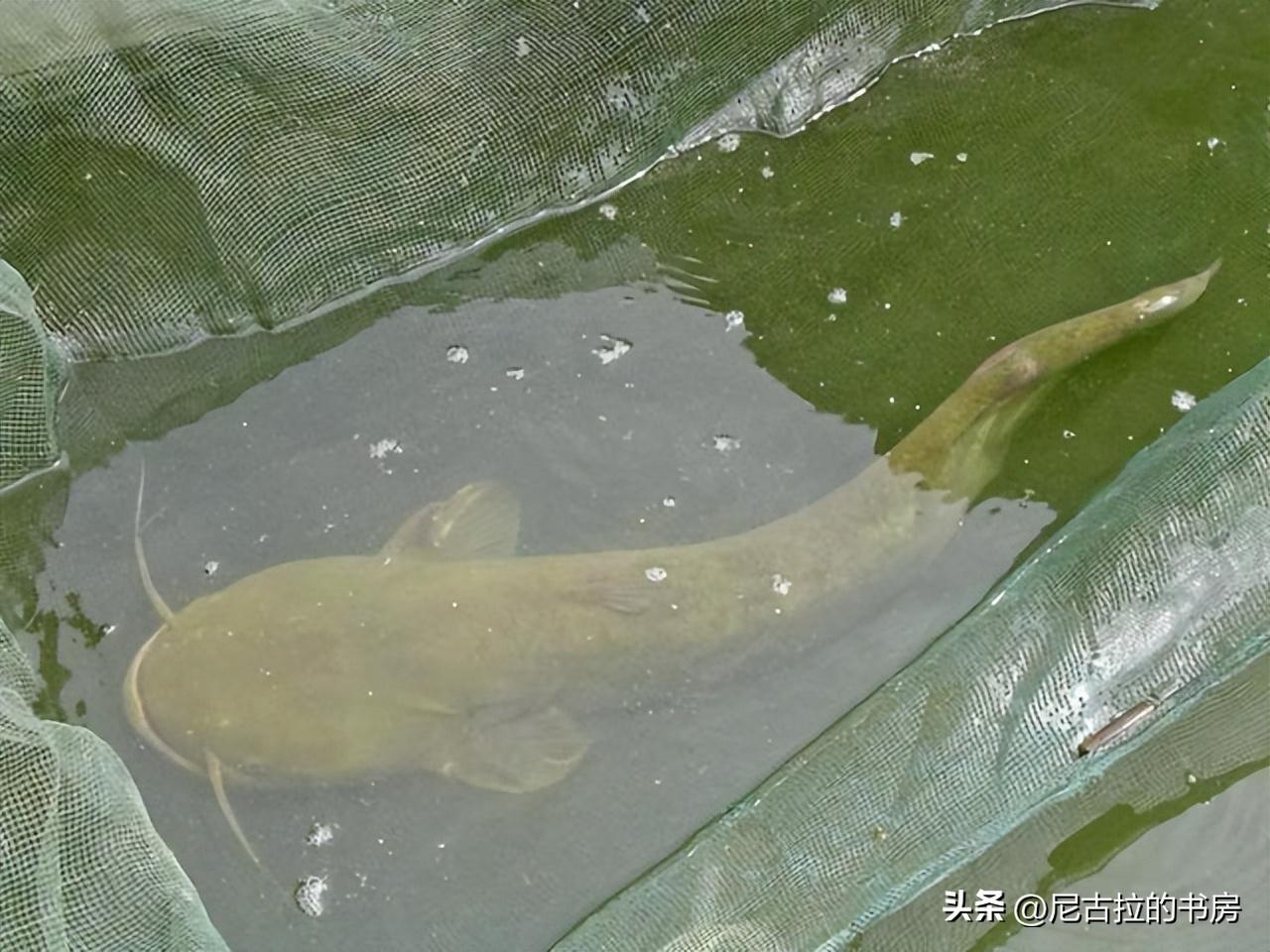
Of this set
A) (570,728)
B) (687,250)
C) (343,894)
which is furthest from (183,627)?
(687,250)

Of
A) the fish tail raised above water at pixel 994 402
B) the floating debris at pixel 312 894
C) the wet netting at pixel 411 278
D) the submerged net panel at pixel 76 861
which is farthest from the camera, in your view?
the fish tail raised above water at pixel 994 402

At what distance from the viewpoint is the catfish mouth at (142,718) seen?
104 inches

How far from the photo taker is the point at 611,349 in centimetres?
304

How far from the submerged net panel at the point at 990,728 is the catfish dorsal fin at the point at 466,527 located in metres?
0.84

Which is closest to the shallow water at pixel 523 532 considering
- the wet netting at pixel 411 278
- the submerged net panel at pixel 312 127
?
the wet netting at pixel 411 278

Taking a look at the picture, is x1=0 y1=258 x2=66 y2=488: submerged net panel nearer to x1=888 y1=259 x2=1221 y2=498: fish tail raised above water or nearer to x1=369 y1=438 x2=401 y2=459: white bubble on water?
x1=369 y1=438 x2=401 y2=459: white bubble on water

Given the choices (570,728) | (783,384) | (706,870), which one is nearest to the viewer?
(706,870)

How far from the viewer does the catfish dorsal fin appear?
2834 mm

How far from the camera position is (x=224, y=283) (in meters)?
2.86

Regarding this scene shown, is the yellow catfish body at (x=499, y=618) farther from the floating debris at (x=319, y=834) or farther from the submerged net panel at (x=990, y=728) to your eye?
the submerged net panel at (x=990, y=728)

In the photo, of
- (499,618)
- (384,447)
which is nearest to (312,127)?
(384,447)

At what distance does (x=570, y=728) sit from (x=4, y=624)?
1320mm

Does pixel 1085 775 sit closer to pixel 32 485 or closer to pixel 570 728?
pixel 570 728

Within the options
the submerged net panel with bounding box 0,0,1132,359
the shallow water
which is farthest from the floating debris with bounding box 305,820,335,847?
the submerged net panel with bounding box 0,0,1132,359
